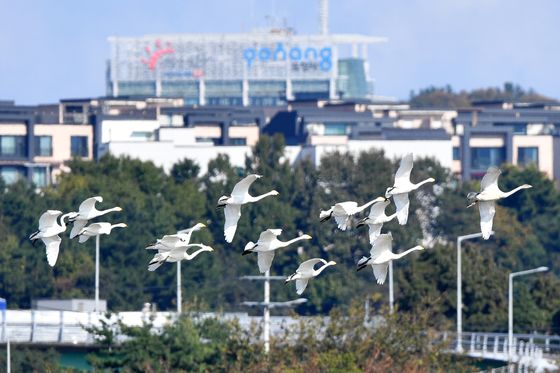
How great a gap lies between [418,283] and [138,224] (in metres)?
27.0

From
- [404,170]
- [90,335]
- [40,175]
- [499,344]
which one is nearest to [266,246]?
[404,170]

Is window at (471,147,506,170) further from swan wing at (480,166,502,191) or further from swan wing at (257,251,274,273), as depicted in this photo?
swan wing at (480,166,502,191)

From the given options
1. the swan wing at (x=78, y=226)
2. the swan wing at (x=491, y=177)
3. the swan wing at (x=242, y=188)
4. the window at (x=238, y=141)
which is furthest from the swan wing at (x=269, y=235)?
the window at (x=238, y=141)

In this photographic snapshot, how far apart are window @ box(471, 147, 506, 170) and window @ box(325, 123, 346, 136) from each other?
37.2 feet

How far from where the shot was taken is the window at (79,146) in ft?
528

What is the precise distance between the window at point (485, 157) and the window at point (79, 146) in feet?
110

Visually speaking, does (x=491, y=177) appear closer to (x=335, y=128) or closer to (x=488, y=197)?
(x=488, y=197)

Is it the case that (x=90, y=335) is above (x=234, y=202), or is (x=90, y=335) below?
below

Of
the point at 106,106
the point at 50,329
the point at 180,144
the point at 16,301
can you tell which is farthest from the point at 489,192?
the point at 106,106

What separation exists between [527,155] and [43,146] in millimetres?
43663

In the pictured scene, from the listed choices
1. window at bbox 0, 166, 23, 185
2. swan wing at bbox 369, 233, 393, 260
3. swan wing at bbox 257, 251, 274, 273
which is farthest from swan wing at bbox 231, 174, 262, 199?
window at bbox 0, 166, 23, 185

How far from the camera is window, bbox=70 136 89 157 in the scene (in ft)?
528

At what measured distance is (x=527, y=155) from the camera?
17675 cm

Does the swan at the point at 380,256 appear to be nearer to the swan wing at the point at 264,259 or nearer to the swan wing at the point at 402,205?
the swan wing at the point at 402,205
